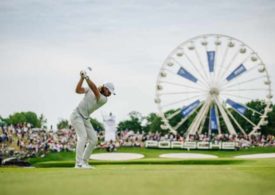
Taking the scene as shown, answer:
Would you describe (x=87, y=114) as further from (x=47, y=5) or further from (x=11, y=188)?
(x=47, y=5)

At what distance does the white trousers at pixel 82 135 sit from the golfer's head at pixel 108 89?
2.80 feet

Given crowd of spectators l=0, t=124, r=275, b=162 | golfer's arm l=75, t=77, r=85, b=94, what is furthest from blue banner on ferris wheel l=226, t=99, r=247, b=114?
golfer's arm l=75, t=77, r=85, b=94

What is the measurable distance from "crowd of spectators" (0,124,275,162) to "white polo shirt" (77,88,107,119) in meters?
20.0

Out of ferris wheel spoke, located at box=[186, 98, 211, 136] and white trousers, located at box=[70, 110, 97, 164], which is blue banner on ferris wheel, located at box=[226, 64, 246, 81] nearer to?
ferris wheel spoke, located at box=[186, 98, 211, 136]

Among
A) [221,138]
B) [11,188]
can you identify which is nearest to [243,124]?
[221,138]

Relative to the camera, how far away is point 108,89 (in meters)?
11.6

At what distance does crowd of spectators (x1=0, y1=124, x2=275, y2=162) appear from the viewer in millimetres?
34106

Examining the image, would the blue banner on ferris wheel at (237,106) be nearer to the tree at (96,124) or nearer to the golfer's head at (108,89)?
the golfer's head at (108,89)

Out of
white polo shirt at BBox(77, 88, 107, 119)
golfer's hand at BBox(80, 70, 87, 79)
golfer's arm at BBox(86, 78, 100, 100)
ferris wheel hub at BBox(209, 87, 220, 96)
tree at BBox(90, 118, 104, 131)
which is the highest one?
tree at BBox(90, 118, 104, 131)

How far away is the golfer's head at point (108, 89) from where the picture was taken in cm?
1153

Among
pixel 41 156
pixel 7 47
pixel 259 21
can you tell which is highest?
pixel 259 21

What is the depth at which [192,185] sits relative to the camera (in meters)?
6.18

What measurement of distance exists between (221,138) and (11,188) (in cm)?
3772

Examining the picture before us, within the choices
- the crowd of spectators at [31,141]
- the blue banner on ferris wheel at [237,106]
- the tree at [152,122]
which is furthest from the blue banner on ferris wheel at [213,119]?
the tree at [152,122]
